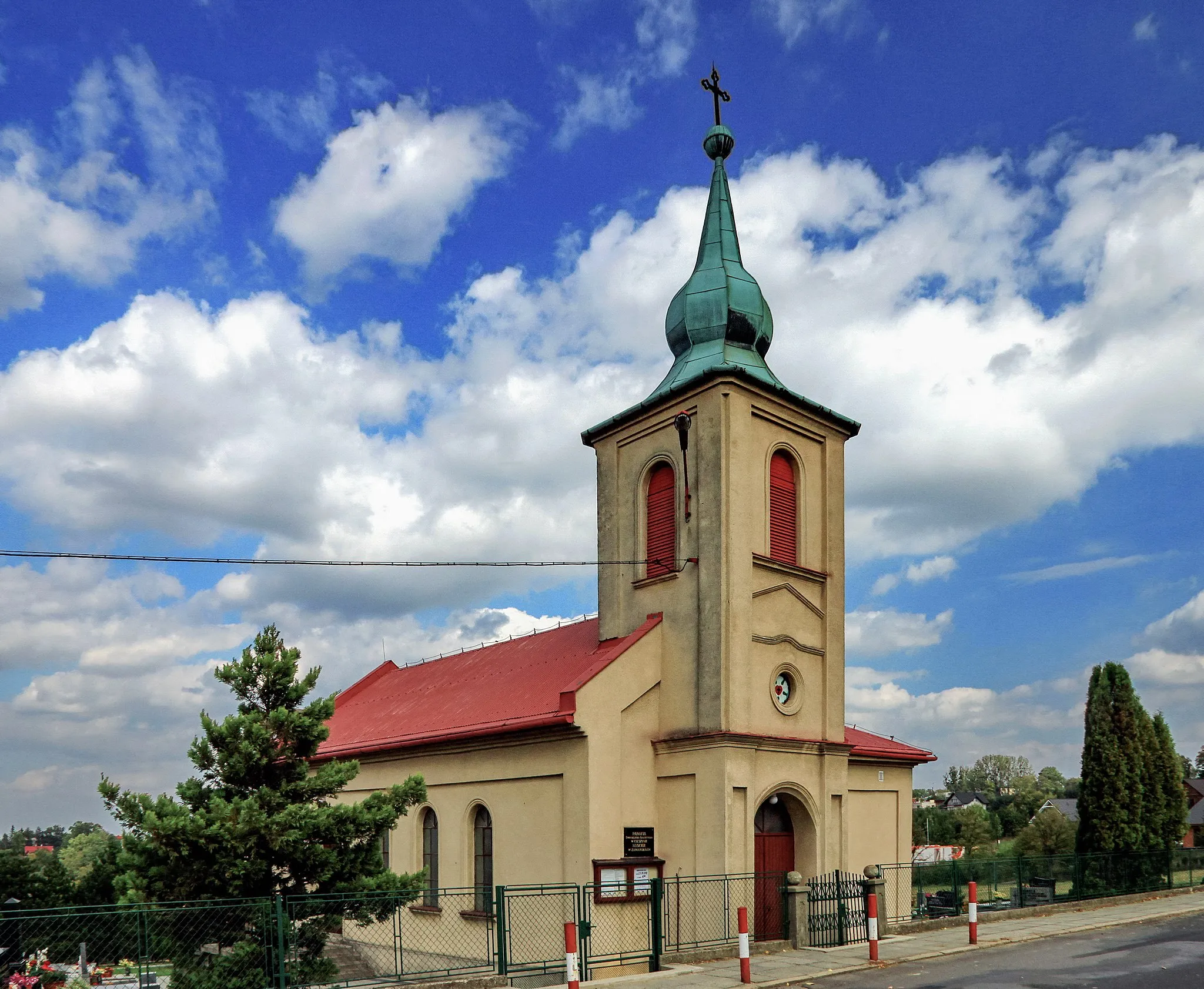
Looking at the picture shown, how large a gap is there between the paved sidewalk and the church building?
2.04 m

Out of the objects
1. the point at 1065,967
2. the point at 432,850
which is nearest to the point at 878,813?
the point at 1065,967

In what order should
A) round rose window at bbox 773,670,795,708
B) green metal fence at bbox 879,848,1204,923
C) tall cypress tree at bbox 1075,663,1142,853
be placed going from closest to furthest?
round rose window at bbox 773,670,795,708 < green metal fence at bbox 879,848,1204,923 < tall cypress tree at bbox 1075,663,1142,853

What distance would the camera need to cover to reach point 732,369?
20.5 meters

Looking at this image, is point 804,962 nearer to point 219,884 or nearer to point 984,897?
point 219,884

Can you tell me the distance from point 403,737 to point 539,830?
5327 mm

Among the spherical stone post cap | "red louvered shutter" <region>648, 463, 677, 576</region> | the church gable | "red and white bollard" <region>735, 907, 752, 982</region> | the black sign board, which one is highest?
the spherical stone post cap

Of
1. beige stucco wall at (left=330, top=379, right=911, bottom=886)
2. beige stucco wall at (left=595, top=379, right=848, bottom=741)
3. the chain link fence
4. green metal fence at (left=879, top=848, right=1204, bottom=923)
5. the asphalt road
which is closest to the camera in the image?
the chain link fence

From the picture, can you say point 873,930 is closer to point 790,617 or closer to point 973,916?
point 973,916

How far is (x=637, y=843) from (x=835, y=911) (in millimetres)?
4041

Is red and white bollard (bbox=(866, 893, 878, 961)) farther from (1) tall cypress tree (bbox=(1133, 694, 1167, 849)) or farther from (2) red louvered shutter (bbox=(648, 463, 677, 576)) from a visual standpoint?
(1) tall cypress tree (bbox=(1133, 694, 1167, 849))

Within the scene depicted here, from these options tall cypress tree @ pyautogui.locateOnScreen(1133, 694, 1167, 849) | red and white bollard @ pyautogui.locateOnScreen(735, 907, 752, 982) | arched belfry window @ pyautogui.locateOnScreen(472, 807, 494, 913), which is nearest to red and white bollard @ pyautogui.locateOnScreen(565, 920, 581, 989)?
red and white bollard @ pyautogui.locateOnScreen(735, 907, 752, 982)

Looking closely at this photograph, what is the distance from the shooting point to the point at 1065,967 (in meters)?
16.2

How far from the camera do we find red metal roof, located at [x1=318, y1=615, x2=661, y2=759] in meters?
20.5

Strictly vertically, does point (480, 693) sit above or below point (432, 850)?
above
